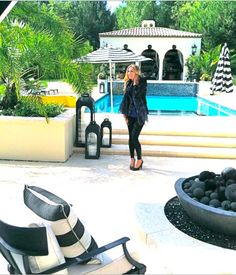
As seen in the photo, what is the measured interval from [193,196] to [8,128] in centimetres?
488

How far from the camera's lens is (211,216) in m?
4.03

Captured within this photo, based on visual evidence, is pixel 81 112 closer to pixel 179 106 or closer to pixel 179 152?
pixel 179 152

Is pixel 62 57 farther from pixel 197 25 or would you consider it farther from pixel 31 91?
pixel 197 25

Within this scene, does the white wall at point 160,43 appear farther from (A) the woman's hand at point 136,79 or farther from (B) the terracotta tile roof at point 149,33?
(A) the woman's hand at point 136,79

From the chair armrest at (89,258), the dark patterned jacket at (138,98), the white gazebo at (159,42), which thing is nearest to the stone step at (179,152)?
the dark patterned jacket at (138,98)

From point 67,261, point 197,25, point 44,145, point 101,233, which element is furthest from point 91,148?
point 197,25

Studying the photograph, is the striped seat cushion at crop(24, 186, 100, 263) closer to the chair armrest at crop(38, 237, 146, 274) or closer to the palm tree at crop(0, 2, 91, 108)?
the chair armrest at crop(38, 237, 146, 274)

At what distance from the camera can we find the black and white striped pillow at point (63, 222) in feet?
8.80

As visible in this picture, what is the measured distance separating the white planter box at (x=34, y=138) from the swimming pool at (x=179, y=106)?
6621 millimetres

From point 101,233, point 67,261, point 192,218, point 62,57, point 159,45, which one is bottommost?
point 101,233

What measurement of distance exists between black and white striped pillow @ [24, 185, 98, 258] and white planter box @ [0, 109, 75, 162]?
190 inches

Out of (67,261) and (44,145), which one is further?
(44,145)

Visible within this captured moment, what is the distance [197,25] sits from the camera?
1140 inches

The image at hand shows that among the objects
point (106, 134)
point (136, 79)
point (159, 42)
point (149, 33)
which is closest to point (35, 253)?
point (136, 79)
